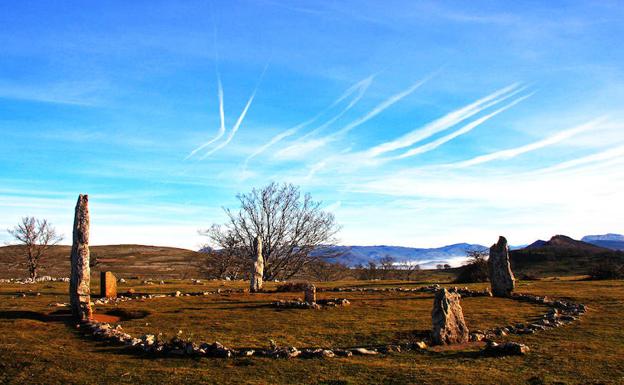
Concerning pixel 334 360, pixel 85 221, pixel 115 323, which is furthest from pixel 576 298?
pixel 85 221

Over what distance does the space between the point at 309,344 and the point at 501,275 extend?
20552 mm

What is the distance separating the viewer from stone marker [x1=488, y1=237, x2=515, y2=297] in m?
33.6

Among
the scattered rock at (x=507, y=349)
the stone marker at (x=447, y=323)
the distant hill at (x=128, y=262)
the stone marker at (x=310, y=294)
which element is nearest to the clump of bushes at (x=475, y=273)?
the stone marker at (x=310, y=294)

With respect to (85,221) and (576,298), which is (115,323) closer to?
(85,221)

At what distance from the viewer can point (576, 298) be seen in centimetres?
3066

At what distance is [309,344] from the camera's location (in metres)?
17.7

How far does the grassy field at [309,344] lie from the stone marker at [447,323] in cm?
95

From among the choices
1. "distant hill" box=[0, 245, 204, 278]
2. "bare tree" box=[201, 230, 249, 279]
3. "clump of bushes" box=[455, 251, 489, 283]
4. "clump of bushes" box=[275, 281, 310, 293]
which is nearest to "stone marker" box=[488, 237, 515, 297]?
"clump of bushes" box=[275, 281, 310, 293]

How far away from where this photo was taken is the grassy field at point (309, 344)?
13.2 metres

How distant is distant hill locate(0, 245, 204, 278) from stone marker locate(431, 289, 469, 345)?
227 ft

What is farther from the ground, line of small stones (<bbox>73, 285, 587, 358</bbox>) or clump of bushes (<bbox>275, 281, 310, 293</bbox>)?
clump of bushes (<bbox>275, 281, 310, 293</bbox>)

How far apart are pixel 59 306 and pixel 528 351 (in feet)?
76.7

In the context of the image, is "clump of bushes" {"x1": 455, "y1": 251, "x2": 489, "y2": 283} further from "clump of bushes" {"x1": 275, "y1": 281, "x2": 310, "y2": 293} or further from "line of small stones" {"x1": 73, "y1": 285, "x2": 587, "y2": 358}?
"line of small stones" {"x1": 73, "y1": 285, "x2": 587, "y2": 358}

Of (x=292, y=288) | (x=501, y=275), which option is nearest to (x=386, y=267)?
(x=292, y=288)
